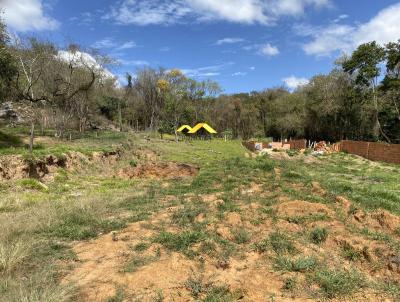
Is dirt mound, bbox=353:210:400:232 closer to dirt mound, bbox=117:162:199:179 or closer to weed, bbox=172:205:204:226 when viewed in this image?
weed, bbox=172:205:204:226

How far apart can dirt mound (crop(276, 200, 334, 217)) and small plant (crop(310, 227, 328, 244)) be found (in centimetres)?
117

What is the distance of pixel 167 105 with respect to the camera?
47344 mm

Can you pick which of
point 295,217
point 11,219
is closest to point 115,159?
point 11,219

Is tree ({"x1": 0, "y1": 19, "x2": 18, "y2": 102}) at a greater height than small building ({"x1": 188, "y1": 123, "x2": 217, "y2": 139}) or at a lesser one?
greater

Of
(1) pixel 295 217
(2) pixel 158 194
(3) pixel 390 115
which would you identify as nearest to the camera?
(1) pixel 295 217

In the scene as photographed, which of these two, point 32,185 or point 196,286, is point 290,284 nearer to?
point 196,286

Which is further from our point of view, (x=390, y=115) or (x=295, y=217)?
(x=390, y=115)

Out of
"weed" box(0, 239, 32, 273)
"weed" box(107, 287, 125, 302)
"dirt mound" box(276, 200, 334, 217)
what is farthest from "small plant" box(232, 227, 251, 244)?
"weed" box(0, 239, 32, 273)

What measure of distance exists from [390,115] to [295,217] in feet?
115

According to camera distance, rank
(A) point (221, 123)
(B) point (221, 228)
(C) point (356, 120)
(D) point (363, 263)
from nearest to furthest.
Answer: (D) point (363, 263) < (B) point (221, 228) < (C) point (356, 120) < (A) point (221, 123)

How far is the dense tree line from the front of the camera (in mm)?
26031

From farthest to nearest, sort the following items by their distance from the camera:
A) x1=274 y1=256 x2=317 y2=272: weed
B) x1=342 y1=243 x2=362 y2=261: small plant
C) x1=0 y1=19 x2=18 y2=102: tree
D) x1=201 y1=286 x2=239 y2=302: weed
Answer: x1=0 y1=19 x2=18 y2=102: tree
x1=342 y1=243 x2=362 y2=261: small plant
x1=274 y1=256 x2=317 y2=272: weed
x1=201 y1=286 x2=239 y2=302: weed

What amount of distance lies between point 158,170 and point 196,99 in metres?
50.9

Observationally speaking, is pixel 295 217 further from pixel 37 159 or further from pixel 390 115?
pixel 390 115
